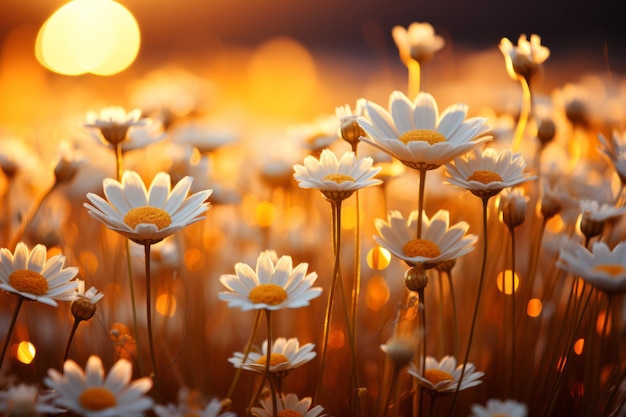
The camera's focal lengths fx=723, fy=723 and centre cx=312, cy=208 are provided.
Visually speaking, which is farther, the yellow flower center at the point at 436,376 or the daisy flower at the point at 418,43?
the daisy flower at the point at 418,43

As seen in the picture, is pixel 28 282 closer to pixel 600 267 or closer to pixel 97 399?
pixel 97 399

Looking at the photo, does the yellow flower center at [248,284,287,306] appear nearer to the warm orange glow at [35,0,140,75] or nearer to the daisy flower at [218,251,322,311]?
the daisy flower at [218,251,322,311]

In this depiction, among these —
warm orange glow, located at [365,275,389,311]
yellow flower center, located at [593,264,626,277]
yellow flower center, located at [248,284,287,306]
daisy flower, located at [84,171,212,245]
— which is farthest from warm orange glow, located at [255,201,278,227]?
yellow flower center, located at [593,264,626,277]

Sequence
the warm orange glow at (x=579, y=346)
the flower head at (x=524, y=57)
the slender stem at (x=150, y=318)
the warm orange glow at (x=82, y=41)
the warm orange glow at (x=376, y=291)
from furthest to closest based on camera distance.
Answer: the warm orange glow at (x=82, y=41)
the warm orange glow at (x=376, y=291)
the warm orange glow at (x=579, y=346)
the flower head at (x=524, y=57)
the slender stem at (x=150, y=318)

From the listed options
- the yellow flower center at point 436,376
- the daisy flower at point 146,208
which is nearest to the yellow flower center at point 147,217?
the daisy flower at point 146,208

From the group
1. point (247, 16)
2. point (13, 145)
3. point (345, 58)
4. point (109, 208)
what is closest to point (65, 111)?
point (13, 145)

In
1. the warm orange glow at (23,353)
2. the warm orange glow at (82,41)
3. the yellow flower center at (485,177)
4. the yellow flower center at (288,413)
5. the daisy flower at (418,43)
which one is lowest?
the warm orange glow at (23,353)

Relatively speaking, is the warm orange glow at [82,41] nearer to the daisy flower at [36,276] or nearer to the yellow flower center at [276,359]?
the daisy flower at [36,276]

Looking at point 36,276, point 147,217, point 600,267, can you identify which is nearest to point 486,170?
point 600,267
